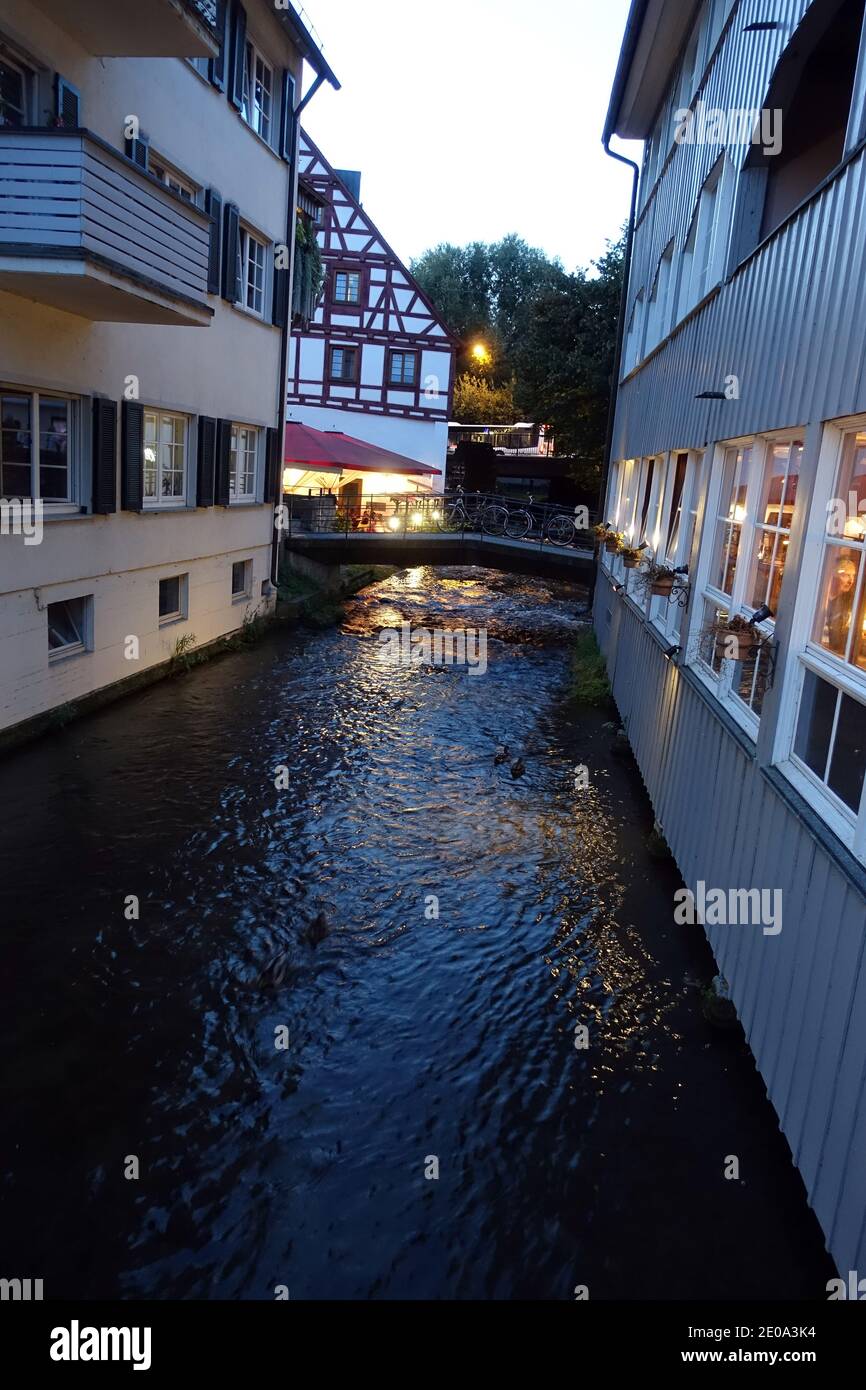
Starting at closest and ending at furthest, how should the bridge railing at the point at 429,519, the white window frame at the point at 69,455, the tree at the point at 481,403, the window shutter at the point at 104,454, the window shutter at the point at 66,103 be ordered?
the window shutter at the point at 66,103 → the white window frame at the point at 69,455 → the window shutter at the point at 104,454 → the bridge railing at the point at 429,519 → the tree at the point at 481,403

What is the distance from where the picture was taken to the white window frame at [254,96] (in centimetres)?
1399

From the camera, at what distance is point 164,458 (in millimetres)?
12797

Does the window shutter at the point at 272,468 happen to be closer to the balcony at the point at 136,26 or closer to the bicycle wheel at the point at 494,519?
the balcony at the point at 136,26

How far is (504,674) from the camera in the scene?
15.4m

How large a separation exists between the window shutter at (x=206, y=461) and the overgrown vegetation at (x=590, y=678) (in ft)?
19.1

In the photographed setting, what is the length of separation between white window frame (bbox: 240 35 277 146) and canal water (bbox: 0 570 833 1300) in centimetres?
982

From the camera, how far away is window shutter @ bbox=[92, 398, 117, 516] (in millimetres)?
10375

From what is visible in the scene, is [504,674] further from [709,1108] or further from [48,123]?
[709,1108]

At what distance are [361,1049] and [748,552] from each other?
3.85 m

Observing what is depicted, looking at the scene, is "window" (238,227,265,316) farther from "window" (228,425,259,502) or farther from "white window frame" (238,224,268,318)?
"window" (228,425,259,502)

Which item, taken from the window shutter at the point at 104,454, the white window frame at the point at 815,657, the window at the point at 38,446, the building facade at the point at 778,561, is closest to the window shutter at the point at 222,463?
the window shutter at the point at 104,454

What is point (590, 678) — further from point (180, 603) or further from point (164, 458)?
point (164, 458)

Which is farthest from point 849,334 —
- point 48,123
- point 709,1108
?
point 48,123
